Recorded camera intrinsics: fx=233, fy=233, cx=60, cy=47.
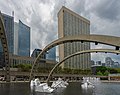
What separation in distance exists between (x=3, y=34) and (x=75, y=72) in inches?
4922

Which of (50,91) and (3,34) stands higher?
(3,34)

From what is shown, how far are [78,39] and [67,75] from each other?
14190 cm

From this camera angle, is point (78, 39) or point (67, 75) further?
point (67, 75)

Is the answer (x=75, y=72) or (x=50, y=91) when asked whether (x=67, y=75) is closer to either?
(x=75, y=72)

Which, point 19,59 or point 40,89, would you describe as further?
point 19,59

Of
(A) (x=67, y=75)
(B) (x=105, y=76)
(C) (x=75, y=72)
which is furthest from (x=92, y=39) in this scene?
(B) (x=105, y=76)

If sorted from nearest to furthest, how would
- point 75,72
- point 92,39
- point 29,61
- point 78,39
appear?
1. point 92,39
2. point 78,39
3. point 75,72
4. point 29,61

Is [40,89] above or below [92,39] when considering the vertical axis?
below

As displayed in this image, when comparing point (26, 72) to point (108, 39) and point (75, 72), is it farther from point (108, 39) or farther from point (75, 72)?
point (108, 39)

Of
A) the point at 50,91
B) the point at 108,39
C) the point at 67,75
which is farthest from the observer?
the point at 67,75

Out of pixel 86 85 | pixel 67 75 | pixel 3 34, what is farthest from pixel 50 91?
pixel 67 75

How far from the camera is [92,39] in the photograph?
20.6 metres

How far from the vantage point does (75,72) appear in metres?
182

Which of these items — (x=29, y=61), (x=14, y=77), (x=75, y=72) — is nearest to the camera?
(x=14, y=77)
